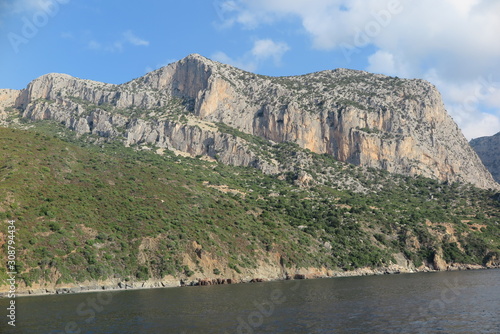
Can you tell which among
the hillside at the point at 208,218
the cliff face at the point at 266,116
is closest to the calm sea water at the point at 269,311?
the hillside at the point at 208,218

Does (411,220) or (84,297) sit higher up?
(411,220)

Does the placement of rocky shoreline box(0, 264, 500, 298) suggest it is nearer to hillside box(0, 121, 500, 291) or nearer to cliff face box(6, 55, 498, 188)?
hillside box(0, 121, 500, 291)

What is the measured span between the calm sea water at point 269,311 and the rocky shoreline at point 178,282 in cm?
469

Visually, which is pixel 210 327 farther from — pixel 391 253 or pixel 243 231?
pixel 391 253

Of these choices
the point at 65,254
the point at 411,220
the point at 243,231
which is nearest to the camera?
the point at 65,254

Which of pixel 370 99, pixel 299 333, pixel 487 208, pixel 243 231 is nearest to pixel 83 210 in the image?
pixel 243 231

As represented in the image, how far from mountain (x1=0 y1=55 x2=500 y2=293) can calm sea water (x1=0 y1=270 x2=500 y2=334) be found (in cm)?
1631

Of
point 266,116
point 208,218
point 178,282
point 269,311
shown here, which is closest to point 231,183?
point 208,218

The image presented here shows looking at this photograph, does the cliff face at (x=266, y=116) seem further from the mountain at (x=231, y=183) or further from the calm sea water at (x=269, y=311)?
the calm sea water at (x=269, y=311)

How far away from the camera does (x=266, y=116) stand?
179750 mm

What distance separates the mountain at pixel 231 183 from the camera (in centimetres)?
7794

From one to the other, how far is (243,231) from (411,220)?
176ft

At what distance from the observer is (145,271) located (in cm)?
7612

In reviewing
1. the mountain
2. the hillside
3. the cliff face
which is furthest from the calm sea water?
the cliff face
